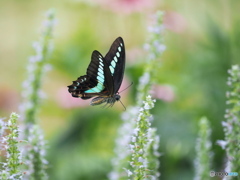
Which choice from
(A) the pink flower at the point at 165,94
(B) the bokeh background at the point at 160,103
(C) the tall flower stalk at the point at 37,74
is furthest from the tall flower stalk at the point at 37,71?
(A) the pink flower at the point at 165,94

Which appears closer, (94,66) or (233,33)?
(94,66)

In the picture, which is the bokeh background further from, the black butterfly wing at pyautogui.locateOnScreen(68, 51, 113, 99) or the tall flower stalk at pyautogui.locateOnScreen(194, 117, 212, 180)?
the tall flower stalk at pyautogui.locateOnScreen(194, 117, 212, 180)

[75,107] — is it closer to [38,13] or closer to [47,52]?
[47,52]

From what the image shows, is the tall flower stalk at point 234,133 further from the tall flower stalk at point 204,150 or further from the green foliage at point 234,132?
the tall flower stalk at point 204,150

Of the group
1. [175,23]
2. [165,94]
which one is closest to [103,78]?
[165,94]

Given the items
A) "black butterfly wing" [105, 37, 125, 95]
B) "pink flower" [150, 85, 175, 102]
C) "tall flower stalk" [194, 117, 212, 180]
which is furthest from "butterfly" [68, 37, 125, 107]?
"pink flower" [150, 85, 175, 102]

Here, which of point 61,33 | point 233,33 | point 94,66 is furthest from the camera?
point 61,33

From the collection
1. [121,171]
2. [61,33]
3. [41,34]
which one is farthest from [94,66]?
[61,33]
